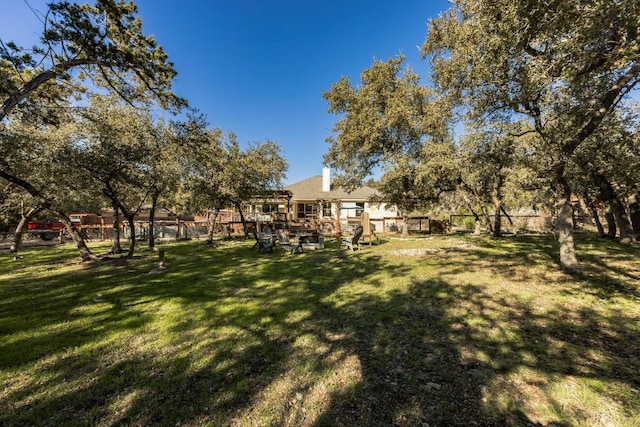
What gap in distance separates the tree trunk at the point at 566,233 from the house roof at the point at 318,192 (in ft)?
63.9

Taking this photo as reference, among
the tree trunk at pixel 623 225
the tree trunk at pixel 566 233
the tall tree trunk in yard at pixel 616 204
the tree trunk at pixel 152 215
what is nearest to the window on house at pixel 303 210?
the tree trunk at pixel 152 215

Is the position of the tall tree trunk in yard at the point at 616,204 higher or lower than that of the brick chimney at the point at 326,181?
lower

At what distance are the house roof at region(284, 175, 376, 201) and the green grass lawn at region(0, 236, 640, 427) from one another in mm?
21373

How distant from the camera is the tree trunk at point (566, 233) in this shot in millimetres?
7031

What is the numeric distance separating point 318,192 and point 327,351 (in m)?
26.1

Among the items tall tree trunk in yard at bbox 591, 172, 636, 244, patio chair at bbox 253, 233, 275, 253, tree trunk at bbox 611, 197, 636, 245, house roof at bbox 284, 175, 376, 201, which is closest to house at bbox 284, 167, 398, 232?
house roof at bbox 284, 175, 376, 201

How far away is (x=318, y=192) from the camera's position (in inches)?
1153

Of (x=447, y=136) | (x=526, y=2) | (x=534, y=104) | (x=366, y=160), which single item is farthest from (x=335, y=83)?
(x=526, y=2)

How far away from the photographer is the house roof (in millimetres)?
28203

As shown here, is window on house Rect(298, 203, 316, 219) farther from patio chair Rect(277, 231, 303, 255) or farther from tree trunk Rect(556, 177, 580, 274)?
tree trunk Rect(556, 177, 580, 274)

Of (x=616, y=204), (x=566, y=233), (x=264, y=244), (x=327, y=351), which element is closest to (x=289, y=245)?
(x=264, y=244)

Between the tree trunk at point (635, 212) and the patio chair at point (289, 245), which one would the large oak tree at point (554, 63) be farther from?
the tree trunk at point (635, 212)

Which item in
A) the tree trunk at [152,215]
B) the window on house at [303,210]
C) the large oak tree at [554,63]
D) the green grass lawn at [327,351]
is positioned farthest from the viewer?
the window on house at [303,210]

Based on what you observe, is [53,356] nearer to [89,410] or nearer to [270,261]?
[89,410]
